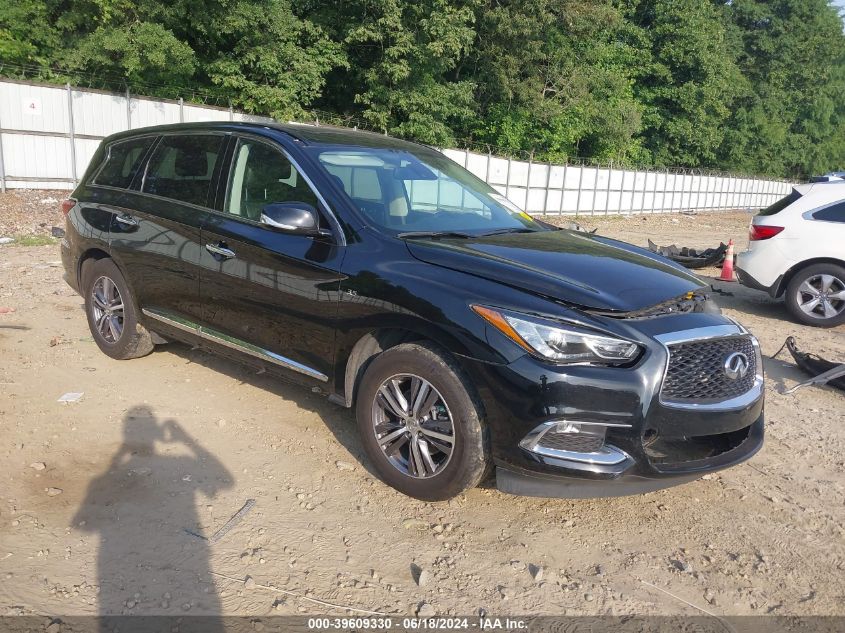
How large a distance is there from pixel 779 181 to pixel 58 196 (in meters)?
55.0

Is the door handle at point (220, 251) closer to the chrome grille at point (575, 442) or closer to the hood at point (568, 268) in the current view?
the hood at point (568, 268)

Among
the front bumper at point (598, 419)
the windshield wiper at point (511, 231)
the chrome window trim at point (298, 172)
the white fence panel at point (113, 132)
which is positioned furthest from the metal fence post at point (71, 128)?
the front bumper at point (598, 419)

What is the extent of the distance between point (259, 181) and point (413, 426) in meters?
1.86

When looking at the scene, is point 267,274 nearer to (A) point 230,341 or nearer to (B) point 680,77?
(A) point 230,341

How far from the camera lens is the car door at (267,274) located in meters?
3.83

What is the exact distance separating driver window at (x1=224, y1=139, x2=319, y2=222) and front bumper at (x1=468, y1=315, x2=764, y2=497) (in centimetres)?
164

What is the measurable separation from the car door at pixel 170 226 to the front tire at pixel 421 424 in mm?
1605

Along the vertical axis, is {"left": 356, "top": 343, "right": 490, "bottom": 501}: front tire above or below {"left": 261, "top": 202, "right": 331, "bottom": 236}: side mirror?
below

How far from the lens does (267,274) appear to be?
4031 millimetres

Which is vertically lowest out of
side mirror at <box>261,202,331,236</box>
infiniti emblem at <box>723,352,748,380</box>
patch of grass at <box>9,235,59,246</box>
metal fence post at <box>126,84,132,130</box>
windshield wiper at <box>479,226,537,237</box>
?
patch of grass at <box>9,235,59,246</box>

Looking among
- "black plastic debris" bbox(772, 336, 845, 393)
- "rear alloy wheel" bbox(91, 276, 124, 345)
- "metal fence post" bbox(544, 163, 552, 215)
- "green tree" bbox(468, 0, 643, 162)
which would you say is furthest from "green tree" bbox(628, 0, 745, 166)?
"rear alloy wheel" bbox(91, 276, 124, 345)

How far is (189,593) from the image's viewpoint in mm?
2783

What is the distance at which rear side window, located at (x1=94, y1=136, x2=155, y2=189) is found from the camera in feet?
17.2

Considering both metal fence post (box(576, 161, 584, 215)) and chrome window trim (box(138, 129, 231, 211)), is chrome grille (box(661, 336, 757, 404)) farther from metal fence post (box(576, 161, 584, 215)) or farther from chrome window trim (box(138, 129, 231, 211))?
metal fence post (box(576, 161, 584, 215))
